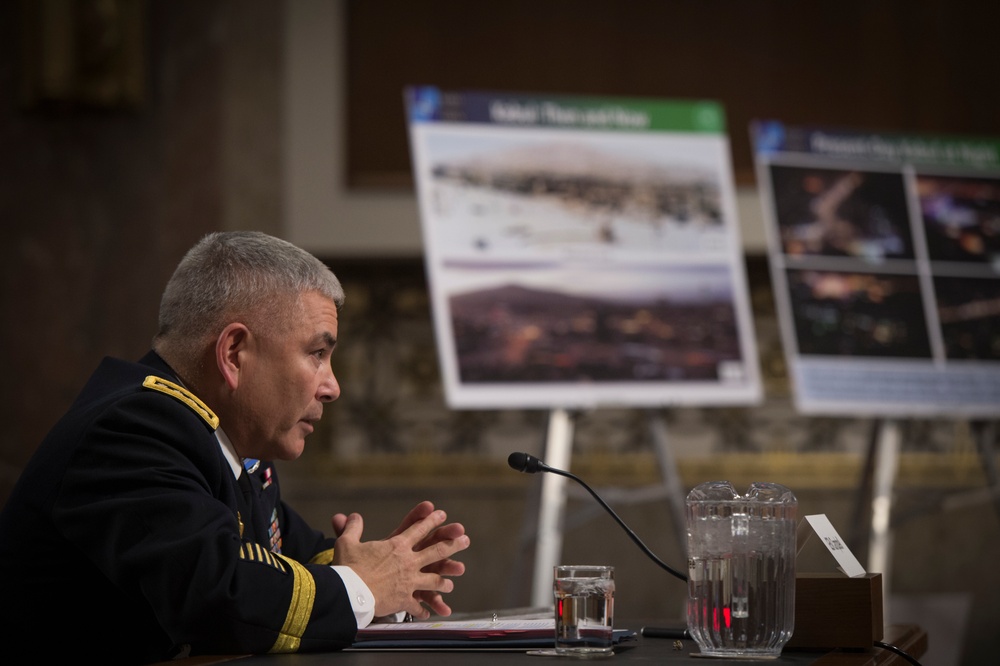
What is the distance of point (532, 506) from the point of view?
136 inches

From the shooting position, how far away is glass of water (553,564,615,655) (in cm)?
141

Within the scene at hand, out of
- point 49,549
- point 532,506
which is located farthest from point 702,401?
point 49,549

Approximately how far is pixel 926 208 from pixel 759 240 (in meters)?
0.86

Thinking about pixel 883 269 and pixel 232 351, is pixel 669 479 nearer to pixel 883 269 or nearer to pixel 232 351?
→ pixel 883 269

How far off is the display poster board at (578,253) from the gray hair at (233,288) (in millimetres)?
1768

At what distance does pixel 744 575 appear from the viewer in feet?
4.51

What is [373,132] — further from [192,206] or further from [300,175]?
[192,206]

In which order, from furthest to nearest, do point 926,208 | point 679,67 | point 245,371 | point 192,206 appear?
point 679,67 → point 192,206 → point 926,208 → point 245,371

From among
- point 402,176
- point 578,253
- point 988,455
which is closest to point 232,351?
point 578,253

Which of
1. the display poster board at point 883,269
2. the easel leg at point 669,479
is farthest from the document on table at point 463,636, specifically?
the display poster board at point 883,269

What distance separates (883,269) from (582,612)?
2877 mm

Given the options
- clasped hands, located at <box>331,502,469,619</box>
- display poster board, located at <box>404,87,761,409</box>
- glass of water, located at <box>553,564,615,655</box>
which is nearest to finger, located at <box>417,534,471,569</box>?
clasped hands, located at <box>331,502,469,619</box>

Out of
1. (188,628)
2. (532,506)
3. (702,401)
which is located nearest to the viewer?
(188,628)

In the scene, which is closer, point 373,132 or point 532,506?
point 532,506
